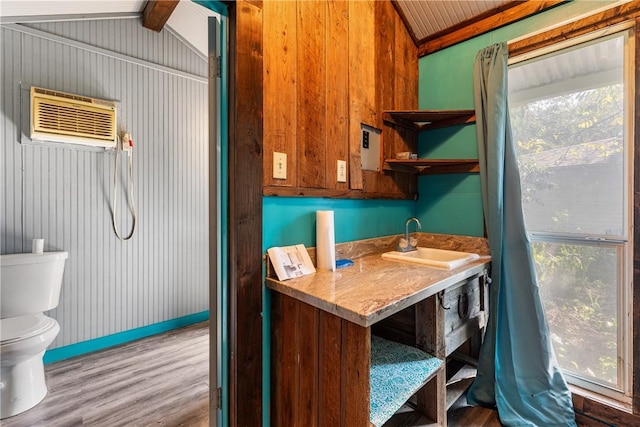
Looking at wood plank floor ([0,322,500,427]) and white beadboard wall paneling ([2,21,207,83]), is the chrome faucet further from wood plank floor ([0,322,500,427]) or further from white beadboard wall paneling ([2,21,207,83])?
white beadboard wall paneling ([2,21,207,83])

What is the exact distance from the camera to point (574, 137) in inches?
65.6

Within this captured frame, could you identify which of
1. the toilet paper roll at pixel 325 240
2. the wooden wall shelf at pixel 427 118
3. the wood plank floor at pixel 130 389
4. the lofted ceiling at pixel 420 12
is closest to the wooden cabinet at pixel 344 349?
the toilet paper roll at pixel 325 240

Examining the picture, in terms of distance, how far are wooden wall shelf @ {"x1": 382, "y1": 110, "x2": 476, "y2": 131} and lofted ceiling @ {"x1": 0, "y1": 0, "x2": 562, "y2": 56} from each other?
21.5 inches

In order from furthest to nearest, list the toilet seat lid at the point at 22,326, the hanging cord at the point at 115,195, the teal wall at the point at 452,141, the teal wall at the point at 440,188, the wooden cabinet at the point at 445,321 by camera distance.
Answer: the hanging cord at the point at 115,195, the teal wall at the point at 452,141, the toilet seat lid at the point at 22,326, the teal wall at the point at 440,188, the wooden cabinet at the point at 445,321

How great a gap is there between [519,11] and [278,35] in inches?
61.3

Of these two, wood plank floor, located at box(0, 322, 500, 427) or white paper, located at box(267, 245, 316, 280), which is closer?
white paper, located at box(267, 245, 316, 280)

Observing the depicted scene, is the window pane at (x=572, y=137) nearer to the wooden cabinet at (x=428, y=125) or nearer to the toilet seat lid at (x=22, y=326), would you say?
the wooden cabinet at (x=428, y=125)

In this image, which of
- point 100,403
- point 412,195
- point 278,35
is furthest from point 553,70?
point 100,403

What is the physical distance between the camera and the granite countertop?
36.6 inches

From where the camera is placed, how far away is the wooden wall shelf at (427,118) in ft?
6.18

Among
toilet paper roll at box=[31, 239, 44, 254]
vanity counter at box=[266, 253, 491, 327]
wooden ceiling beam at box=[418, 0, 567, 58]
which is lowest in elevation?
vanity counter at box=[266, 253, 491, 327]

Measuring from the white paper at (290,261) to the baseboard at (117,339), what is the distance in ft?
7.05

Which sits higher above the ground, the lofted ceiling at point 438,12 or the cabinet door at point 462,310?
the lofted ceiling at point 438,12

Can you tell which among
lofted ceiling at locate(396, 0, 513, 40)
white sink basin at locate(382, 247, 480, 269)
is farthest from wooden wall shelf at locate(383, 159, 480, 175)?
lofted ceiling at locate(396, 0, 513, 40)
